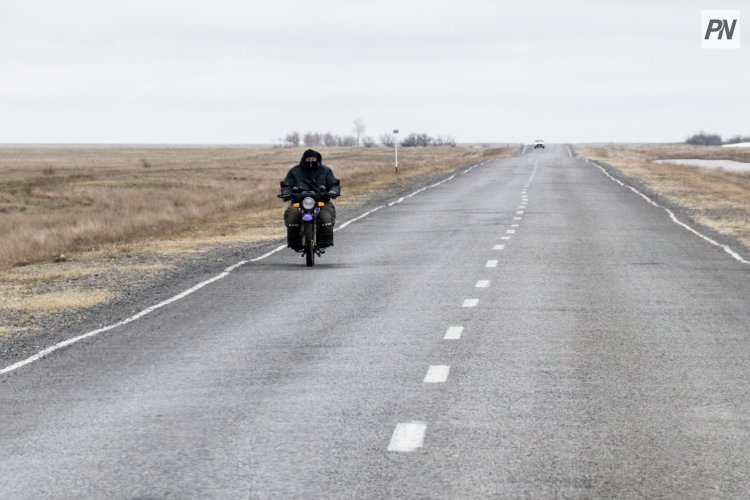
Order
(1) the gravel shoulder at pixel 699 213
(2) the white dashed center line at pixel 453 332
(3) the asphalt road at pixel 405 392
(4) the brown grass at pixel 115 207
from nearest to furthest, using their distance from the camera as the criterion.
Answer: (3) the asphalt road at pixel 405 392 < (2) the white dashed center line at pixel 453 332 < (1) the gravel shoulder at pixel 699 213 < (4) the brown grass at pixel 115 207

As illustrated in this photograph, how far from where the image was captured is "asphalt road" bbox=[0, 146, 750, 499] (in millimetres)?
6492

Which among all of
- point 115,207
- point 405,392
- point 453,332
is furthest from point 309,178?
point 115,207

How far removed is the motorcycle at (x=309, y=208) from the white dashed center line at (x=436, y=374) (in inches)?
358

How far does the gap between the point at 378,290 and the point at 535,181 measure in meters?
37.6

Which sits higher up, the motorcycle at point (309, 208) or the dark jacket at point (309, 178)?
the dark jacket at point (309, 178)

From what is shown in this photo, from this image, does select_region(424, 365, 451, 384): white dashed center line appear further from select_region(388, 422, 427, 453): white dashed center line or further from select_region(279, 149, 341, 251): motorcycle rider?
select_region(279, 149, 341, 251): motorcycle rider

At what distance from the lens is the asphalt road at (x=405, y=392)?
6.49m

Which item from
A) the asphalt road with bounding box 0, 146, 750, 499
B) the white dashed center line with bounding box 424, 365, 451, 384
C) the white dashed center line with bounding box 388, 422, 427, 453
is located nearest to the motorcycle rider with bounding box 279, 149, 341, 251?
the asphalt road with bounding box 0, 146, 750, 499

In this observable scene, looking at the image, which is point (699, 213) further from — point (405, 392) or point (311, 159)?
point (405, 392)

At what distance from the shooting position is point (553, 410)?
820 centimetres

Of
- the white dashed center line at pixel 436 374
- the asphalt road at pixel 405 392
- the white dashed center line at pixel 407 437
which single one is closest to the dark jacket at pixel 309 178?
the asphalt road at pixel 405 392

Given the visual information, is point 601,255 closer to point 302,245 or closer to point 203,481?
point 302,245

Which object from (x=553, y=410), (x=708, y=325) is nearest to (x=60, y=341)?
(x=553, y=410)

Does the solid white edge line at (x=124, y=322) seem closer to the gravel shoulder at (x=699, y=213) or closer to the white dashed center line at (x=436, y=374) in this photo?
the white dashed center line at (x=436, y=374)
